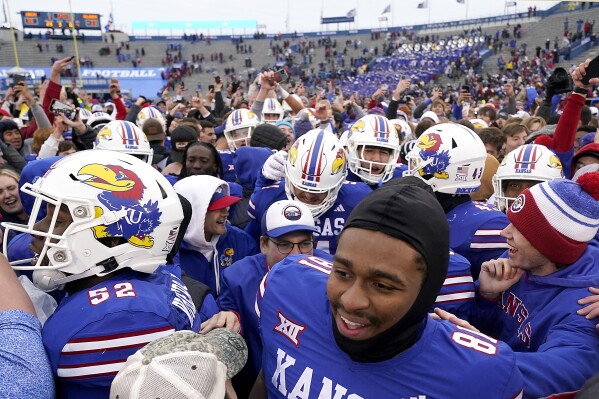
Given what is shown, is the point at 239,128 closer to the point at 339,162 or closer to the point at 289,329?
the point at 339,162

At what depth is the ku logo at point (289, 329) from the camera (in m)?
1.73

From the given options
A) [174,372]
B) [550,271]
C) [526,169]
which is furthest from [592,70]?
[174,372]

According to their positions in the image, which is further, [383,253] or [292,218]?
[292,218]

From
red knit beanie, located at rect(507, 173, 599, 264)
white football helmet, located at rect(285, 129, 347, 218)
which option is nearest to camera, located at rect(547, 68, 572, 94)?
white football helmet, located at rect(285, 129, 347, 218)

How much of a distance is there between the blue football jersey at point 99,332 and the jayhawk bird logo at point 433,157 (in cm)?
226

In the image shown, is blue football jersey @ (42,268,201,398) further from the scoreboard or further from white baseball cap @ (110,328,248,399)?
the scoreboard

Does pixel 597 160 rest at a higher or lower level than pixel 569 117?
lower

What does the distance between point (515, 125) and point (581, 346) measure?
5149mm

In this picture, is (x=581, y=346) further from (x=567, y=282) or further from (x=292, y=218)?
(x=292, y=218)

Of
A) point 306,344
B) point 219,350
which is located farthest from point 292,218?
point 219,350

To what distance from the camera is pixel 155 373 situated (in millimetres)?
1233

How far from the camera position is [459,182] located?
10.9ft

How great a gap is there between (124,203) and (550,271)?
6.49 feet

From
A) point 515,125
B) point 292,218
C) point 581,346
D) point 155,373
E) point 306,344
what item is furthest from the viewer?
point 515,125
